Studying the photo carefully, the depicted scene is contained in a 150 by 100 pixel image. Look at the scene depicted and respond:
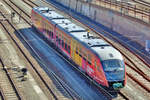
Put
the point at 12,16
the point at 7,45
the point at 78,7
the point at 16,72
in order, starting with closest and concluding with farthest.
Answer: the point at 16,72
the point at 7,45
the point at 12,16
the point at 78,7

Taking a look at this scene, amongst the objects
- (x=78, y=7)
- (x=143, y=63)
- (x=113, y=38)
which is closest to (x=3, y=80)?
(x=143, y=63)

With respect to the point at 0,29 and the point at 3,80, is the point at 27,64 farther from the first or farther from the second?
the point at 0,29

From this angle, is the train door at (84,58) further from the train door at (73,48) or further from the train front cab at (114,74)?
the train front cab at (114,74)

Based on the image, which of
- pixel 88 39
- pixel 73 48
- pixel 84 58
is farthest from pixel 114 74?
pixel 73 48

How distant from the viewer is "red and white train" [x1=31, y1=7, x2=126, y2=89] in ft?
80.4

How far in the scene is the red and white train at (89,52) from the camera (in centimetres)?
2452

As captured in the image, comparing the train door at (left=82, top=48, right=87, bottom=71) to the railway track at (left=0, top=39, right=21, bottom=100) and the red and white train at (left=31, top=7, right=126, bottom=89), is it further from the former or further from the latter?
the railway track at (left=0, top=39, right=21, bottom=100)

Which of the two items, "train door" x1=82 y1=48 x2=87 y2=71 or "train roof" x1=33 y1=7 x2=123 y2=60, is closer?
"train roof" x1=33 y1=7 x2=123 y2=60

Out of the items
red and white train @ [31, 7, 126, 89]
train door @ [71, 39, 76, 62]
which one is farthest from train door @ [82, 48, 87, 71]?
train door @ [71, 39, 76, 62]

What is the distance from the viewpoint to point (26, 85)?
86.8ft

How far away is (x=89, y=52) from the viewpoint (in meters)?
26.2

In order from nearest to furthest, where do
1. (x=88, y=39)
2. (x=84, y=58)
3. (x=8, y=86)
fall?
(x=8, y=86) < (x=84, y=58) < (x=88, y=39)

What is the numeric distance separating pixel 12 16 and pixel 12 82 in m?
21.7

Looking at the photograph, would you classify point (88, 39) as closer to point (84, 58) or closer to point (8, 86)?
point (84, 58)
